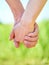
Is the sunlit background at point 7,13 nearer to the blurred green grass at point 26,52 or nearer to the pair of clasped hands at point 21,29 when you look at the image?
the blurred green grass at point 26,52

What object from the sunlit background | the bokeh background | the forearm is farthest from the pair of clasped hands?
the bokeh background

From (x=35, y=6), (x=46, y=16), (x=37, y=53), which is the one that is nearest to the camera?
(x=35, y=6)

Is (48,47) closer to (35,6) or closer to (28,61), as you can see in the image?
(28,61)

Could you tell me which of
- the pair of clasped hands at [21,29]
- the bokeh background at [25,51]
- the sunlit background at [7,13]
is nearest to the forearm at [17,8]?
the pair of clasped hands at [21,29]

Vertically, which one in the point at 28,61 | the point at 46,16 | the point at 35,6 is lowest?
the point at 28,61

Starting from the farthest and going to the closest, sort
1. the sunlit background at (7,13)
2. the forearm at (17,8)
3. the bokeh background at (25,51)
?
the bokeh background at (25,51) < the sunlit background at (7,13) < the forearm at (17,8)

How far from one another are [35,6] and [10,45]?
63 cm

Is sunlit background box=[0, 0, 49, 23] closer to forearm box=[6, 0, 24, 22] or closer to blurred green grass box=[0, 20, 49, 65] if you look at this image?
blurred green grass box=[0, 20, 49, 65]

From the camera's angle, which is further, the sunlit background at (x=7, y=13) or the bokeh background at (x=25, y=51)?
the bokeh background at (x=25, y=51)

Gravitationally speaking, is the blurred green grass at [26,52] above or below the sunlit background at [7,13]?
below

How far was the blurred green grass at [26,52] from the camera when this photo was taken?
1.95m

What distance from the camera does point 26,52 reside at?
6.51 feet

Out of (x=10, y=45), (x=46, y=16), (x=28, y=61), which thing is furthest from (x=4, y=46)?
(x=46, y=16)

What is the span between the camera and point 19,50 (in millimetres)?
1979
